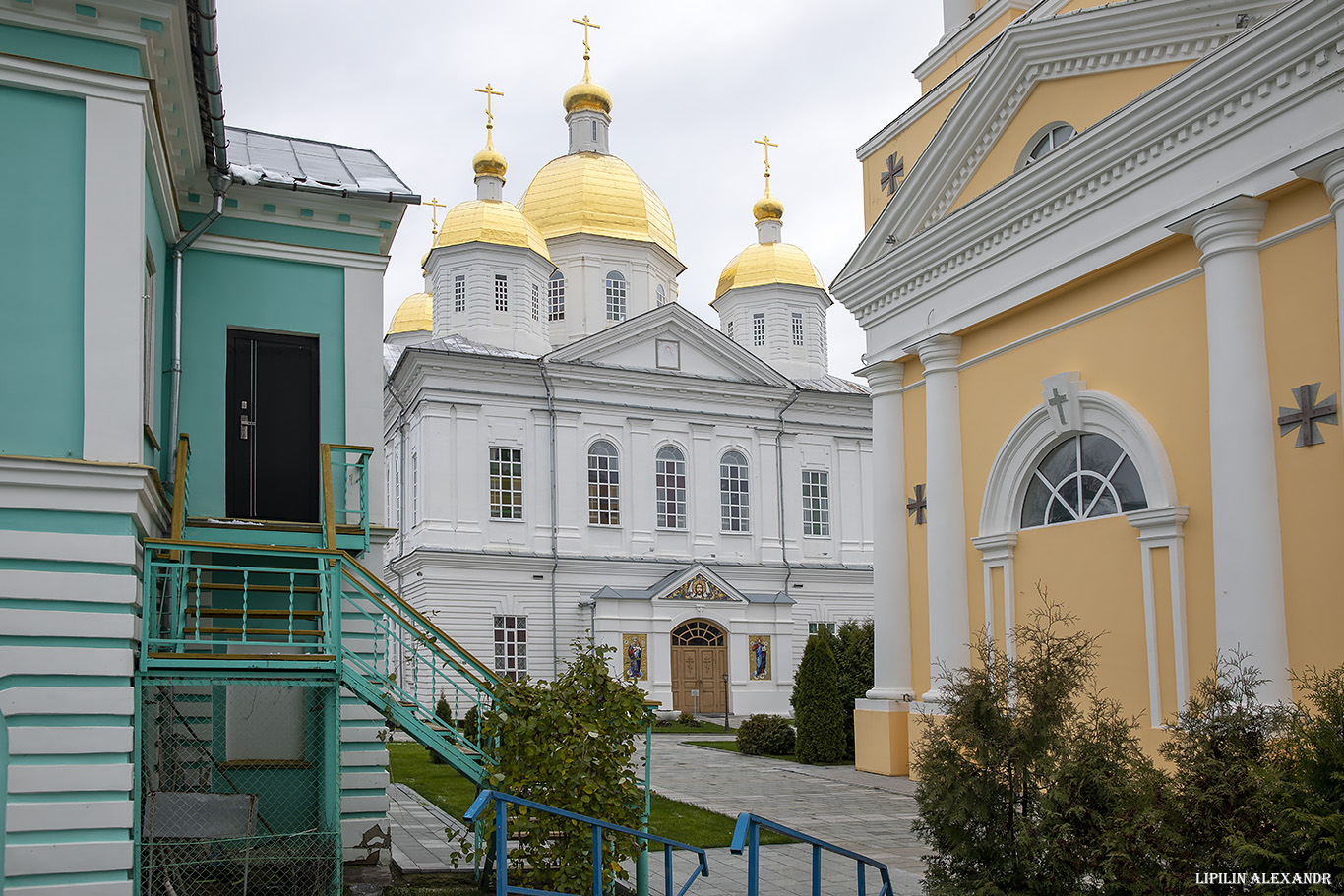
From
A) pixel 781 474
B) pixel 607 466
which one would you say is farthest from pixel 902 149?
pixel 781 474

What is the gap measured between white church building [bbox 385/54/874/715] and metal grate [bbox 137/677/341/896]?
1762 centimetres

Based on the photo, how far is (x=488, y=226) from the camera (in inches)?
1228

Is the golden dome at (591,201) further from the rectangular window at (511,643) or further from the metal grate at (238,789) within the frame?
the metal grate at (238,789)

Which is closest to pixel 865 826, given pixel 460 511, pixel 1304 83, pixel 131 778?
pixel 131 778

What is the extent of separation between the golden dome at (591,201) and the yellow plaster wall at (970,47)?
1824 centimetres

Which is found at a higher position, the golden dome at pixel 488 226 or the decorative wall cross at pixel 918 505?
the golden dome at pixel 488 226

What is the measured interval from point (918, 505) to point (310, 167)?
8383mm

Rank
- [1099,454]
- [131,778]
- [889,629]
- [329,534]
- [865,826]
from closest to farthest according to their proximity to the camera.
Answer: [131,778]
[329,534]
[865,826]
[1099,454]
[889,629]

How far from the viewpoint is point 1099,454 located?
12219mm

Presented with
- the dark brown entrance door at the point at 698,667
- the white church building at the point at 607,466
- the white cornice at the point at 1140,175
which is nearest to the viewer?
the white cornice at the point at 1140,175

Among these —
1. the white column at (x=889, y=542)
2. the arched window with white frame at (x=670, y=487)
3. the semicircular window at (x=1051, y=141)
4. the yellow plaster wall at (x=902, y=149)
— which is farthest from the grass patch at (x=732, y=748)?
the semicircular window at (x=1051, y=141)

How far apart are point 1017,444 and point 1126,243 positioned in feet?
8.71

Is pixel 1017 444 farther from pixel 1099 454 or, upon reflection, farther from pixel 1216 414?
pixel 1216 414

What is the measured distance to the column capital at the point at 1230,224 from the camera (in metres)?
10.2
